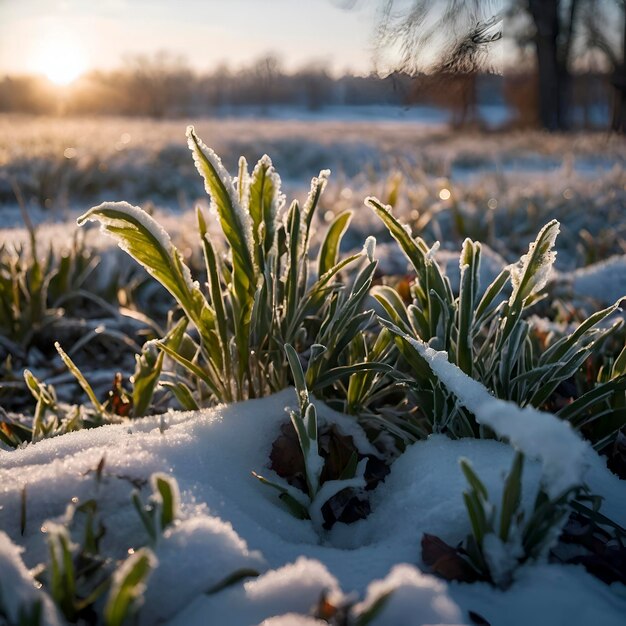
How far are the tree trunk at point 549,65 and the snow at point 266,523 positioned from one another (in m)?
1.82

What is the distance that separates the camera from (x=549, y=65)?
14508 mm

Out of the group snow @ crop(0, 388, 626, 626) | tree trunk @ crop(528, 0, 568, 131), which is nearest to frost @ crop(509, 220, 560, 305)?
snow @ crop(0, 388, 626, 626)

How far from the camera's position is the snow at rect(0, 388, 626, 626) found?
837 mm

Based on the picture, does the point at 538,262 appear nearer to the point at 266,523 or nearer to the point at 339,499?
the point at 339,499

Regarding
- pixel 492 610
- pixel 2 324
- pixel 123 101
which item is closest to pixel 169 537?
pixel 492 610

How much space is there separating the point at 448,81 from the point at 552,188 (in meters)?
3.35

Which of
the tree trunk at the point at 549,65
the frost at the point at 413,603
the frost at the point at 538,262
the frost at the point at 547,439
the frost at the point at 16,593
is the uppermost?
the tree trunk at the point at 549,65

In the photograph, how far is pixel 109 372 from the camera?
6.59ft

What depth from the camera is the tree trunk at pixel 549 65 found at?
275 centimetres

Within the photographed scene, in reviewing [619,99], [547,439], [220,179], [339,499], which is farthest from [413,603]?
[619,99]

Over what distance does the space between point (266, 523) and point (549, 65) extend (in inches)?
610

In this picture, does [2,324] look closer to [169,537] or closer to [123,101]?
[169,537]

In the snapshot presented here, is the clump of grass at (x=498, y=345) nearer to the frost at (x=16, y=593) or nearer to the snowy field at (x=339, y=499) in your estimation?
the snowy field at (x=339, y=499)

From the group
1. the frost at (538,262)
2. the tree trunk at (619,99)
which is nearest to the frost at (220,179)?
the frost at (538,262)
